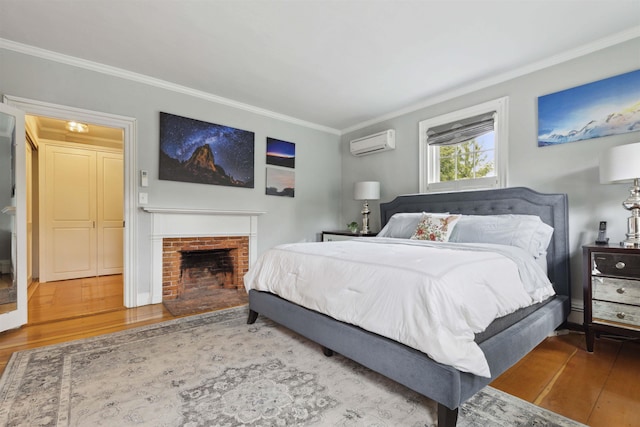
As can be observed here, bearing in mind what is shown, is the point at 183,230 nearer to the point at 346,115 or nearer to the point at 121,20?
the point at 121,20

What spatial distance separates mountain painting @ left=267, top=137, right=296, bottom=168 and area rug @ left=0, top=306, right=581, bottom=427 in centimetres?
279

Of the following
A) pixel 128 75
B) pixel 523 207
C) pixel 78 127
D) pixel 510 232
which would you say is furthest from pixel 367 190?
pixel 78 127

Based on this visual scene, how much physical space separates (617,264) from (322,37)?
9.29 feet

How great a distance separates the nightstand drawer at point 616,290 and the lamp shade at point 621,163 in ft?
2.41

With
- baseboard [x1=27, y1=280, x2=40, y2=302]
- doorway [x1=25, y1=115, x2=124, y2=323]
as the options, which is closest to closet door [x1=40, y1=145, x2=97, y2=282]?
doorway [x1=25, y1=115, x2=124, y2=323]

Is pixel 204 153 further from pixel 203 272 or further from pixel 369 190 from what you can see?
pixel 369 190

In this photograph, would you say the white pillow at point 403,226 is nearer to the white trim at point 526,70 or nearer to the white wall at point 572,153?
the white wall at point 572,153

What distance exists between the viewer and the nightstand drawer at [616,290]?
2.08 meters

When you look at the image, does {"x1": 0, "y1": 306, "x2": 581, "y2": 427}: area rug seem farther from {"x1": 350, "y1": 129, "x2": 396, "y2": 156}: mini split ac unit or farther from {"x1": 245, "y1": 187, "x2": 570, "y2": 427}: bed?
{"x1": 350, "y1": 129, "x2": 396, "y2": 156}: mini split ac unit

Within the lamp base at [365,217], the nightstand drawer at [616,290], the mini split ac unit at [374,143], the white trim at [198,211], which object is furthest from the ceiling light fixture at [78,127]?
the nightstand drawer at [616,290]

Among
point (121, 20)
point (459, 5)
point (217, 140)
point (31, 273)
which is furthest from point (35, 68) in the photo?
A: point (459, 5)

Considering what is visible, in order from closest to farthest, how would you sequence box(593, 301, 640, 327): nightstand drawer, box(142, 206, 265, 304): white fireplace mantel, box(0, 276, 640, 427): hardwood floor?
1. box(0, 276, 640, 427): hardwood floor
2. box(593, 301, 640, 327): nightstand drawer
3. box(142, 206, 265, 304): white fireplace mantel

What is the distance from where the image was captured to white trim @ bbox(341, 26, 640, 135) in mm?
2535

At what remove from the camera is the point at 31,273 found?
14.9 feet
